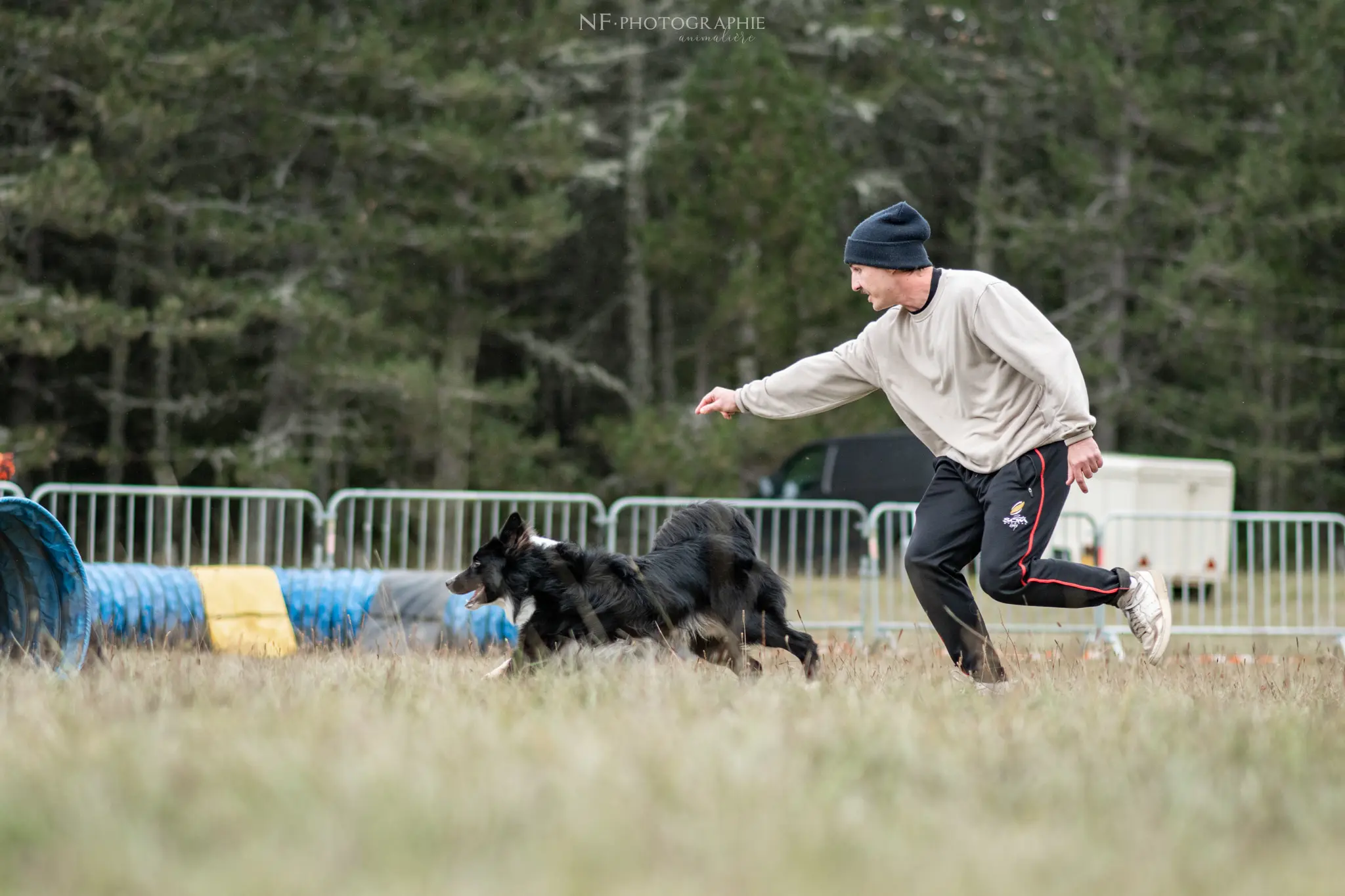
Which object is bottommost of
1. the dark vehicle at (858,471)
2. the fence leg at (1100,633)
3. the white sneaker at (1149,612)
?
the fence leg at (1100,633)

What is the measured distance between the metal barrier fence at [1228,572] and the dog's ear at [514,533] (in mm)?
5590

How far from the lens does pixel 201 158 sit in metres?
19.7

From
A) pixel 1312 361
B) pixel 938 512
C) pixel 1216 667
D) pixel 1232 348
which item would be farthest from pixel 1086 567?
pixel 1312 361

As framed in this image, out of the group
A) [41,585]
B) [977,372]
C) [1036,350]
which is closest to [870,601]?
[977,372]

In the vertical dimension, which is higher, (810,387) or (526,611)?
(810,387)

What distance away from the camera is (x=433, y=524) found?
1662cm

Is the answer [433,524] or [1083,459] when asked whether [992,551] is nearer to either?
[1083,459]

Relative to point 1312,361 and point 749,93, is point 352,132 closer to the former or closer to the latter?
point 749,93

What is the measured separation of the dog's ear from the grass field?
5.63 ft

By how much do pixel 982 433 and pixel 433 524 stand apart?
12292 millimetres

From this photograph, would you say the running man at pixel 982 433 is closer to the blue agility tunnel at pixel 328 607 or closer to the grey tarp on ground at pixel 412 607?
the blue agility tunnel at pixel 328 607

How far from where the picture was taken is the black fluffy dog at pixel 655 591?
5602mm

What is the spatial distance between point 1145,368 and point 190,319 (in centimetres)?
1527

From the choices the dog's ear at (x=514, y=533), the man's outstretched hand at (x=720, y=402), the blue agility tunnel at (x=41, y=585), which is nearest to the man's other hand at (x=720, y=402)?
the man's outstretched hand at (x=720, y=402)
